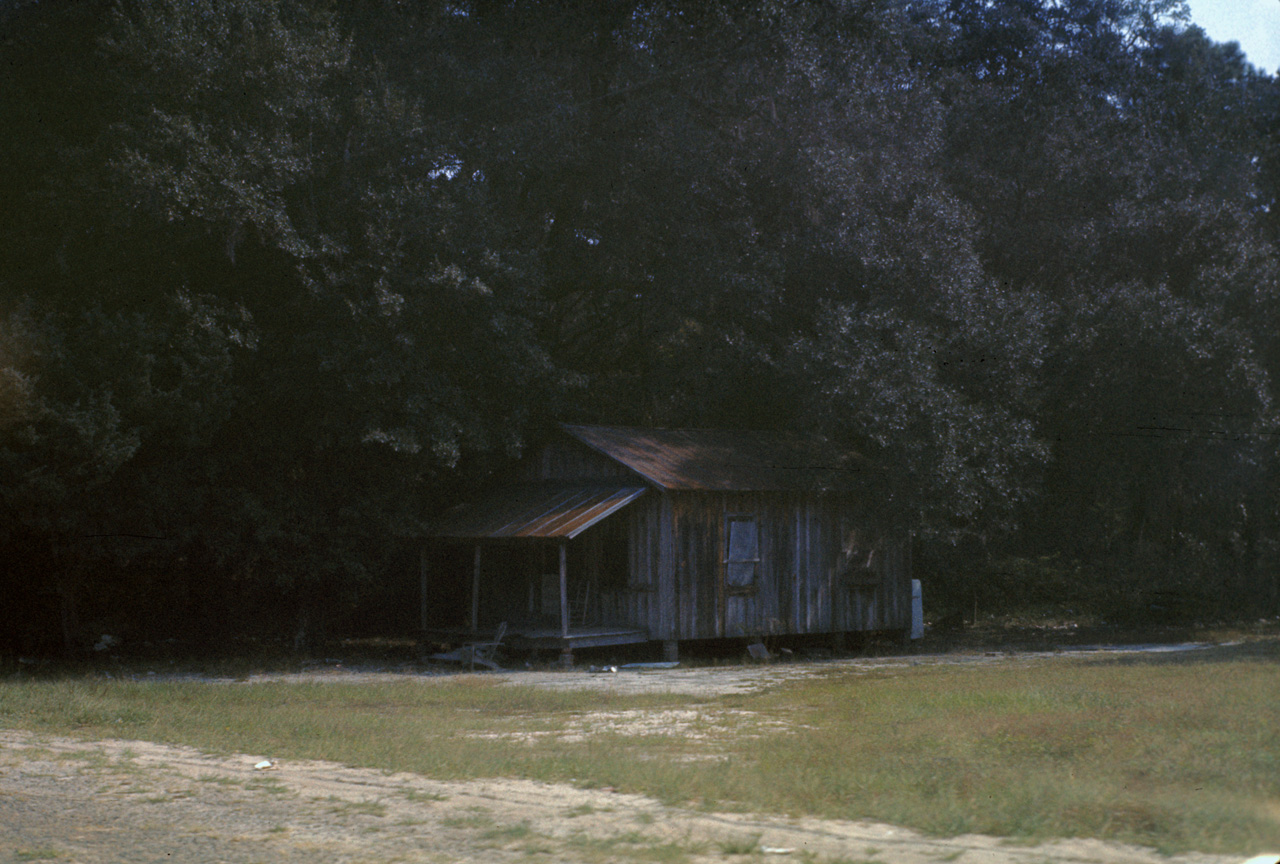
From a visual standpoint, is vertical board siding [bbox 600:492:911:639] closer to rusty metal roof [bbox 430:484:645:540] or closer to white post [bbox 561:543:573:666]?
rusty metal roof [bbox 430:484:645:540]

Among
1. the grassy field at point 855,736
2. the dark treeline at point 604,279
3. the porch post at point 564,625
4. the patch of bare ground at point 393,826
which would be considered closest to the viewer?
the patch of bare ground at point 393,826

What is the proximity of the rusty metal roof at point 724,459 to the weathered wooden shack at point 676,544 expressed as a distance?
5 cm

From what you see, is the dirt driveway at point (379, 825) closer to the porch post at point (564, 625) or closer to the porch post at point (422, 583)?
the porch post at point (564, 625)

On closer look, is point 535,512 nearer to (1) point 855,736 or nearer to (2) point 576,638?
(2) point 576,638

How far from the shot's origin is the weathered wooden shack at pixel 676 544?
2273 centimetres

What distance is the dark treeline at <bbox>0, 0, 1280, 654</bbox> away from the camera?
67.9 feet

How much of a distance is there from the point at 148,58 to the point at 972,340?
1577cm

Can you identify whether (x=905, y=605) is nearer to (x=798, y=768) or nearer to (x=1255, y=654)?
(x=1255, y=654)

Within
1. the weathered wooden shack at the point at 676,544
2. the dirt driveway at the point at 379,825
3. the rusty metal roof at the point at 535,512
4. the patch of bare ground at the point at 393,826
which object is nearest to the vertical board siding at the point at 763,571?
the weathered wooden shack at the point at 676,544

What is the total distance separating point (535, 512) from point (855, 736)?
40.3 ft

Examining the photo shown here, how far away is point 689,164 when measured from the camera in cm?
2711

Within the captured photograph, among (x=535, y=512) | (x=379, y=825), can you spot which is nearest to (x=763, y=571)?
(x=535, y=512)

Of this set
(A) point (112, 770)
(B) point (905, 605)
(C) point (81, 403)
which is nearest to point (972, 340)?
(B) point (905, 605)

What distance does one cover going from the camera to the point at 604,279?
1166 inches
